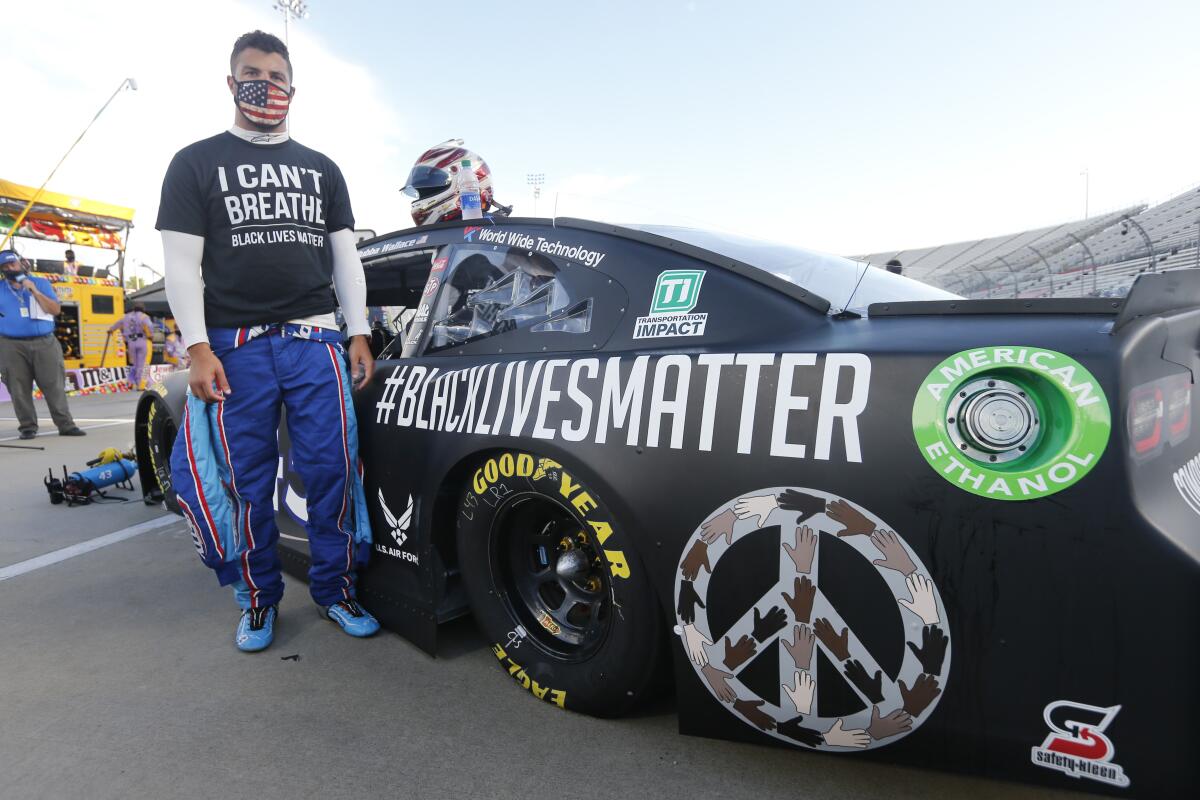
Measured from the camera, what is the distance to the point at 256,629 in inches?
88.0

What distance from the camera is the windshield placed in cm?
161

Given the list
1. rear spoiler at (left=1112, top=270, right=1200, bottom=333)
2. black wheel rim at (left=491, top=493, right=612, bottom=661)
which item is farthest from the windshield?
black wheel rim at (left=491, top=493, right=612, bottom=661)

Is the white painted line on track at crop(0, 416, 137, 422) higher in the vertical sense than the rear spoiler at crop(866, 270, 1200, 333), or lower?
lower

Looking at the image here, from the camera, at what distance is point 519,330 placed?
1.88 m

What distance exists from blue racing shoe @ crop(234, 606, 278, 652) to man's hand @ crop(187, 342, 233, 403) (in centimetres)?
76

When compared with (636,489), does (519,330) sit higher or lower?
higher

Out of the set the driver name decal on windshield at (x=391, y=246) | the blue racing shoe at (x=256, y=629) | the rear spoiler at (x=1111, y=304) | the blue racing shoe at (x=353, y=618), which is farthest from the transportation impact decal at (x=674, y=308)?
the blue racing shoe at (x=256, y=629)

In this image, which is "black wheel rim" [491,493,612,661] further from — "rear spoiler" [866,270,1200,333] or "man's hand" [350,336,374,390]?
"rear spoiler" [866,270,1200,333]

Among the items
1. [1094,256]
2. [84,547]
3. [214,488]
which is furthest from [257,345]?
[1094,256]

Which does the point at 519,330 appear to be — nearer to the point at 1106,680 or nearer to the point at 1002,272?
the point at 1106,680

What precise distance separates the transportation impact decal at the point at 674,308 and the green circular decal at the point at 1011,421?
0.52m

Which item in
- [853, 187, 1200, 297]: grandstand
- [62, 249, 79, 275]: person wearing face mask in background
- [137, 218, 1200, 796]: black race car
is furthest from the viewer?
[853, 187, 1200, 297]: grandstand

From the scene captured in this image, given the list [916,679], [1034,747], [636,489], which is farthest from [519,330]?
[1034,747]

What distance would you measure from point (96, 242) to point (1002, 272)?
851 inches
